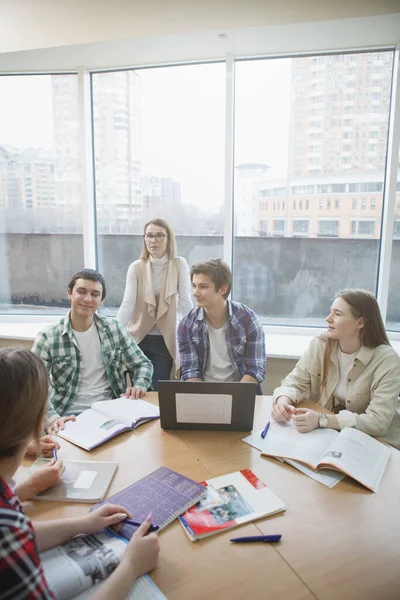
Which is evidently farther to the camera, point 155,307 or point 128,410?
point 155,307

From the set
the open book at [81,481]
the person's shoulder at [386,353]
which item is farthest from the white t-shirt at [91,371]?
the person's shoulder at [386,353]

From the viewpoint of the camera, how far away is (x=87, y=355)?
2057 millimetres

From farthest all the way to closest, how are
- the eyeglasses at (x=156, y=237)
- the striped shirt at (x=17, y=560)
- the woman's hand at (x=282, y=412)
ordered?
the eyeglasses at (x=156, y=237) → the woman's hand at (x=282, y=412) → the striped shirt at (x=17, y=560)

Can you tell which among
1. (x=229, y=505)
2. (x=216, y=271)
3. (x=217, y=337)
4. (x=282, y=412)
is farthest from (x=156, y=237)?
(x=229, y=505)

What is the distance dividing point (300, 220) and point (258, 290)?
647 mm

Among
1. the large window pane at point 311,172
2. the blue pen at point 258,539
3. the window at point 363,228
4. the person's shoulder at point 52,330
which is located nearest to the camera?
the blue pen at point 258,539

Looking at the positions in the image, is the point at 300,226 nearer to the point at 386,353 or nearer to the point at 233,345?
the point at 233,345

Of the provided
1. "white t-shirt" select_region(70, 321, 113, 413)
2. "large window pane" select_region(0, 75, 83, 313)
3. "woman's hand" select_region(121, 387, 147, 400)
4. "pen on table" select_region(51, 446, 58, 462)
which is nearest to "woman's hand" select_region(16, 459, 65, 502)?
"pen on table" select_region(51, 446, 58, 462)

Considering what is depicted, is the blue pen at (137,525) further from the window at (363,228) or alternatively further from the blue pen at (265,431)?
the window at (363,228)

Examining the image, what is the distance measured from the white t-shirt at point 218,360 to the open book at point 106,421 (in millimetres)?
504

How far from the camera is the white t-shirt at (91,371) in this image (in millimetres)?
2010

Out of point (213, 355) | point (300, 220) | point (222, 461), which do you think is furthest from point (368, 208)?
point (222, 461)

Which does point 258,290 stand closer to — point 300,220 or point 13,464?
point 300,220

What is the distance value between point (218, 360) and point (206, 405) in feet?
2.34
